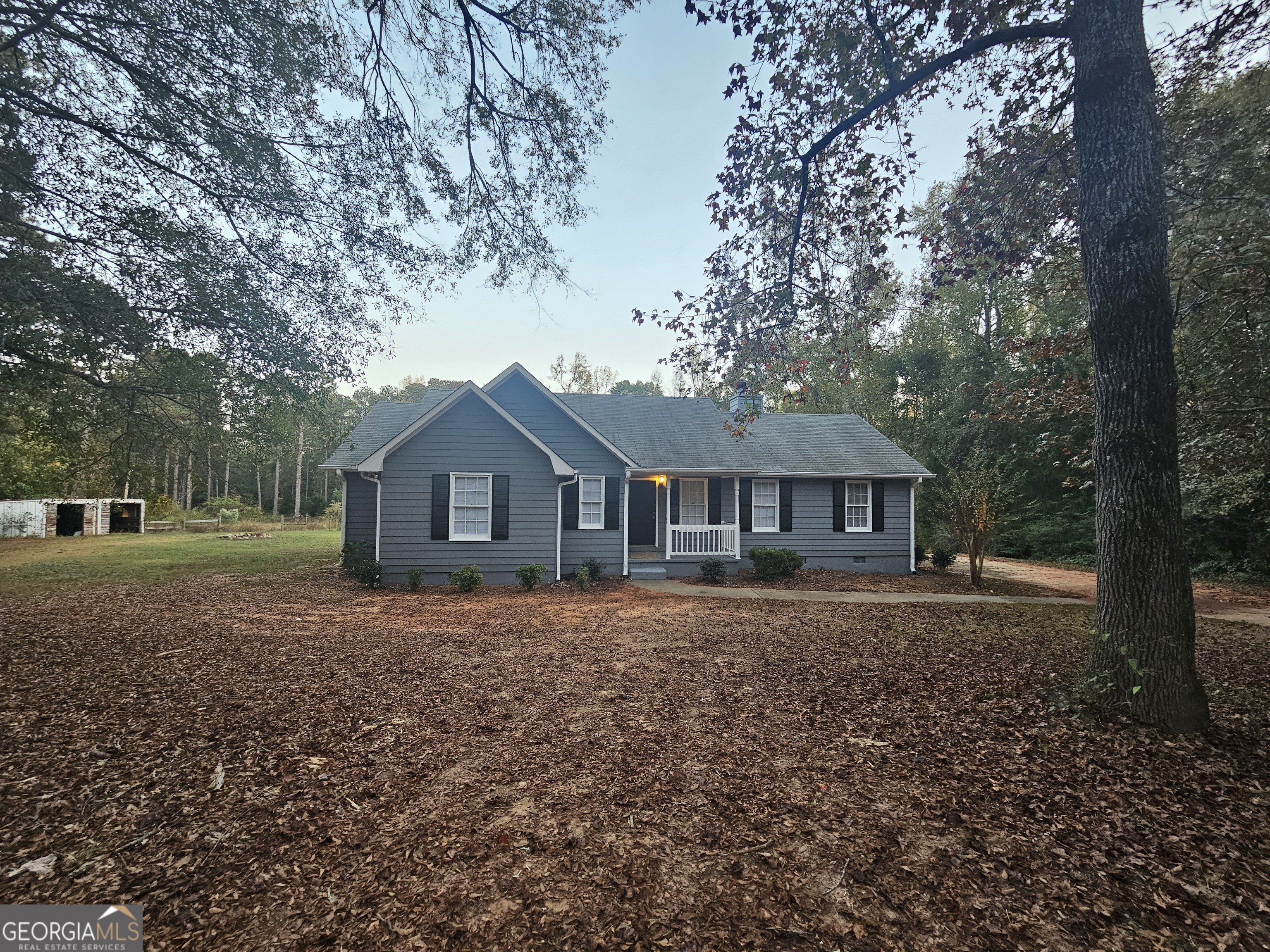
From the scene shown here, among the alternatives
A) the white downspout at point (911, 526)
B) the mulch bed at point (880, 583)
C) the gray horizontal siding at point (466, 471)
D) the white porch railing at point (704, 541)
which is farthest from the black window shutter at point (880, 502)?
the gray horizontal siding at point (466, 471)

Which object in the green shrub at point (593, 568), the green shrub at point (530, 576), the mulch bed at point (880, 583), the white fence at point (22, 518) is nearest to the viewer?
the green shrub at point (530, 576)

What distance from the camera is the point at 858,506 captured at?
15258mm

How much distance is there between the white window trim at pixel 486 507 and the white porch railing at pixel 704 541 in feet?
15.3

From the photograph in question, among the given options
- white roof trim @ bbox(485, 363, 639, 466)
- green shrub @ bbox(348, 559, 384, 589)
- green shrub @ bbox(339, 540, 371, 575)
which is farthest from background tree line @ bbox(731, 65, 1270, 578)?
green shrub @ bbox(339, 540, 371, 575)

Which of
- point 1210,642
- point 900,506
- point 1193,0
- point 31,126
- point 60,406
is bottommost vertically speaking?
point 1210,642

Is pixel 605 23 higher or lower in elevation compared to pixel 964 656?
higher

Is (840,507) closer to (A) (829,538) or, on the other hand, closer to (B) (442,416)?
(A) (829,538)

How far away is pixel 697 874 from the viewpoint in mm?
2562

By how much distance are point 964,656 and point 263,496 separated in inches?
2089

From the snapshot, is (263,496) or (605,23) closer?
(605,23)

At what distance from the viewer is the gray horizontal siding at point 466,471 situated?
1167 cm

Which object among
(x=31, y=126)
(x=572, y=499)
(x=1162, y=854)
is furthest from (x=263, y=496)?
(x=1162, y=854)

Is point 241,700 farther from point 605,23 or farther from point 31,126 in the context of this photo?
point 605,23

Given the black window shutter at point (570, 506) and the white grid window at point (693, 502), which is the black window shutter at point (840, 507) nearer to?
the white grid window at point (693, 502)
